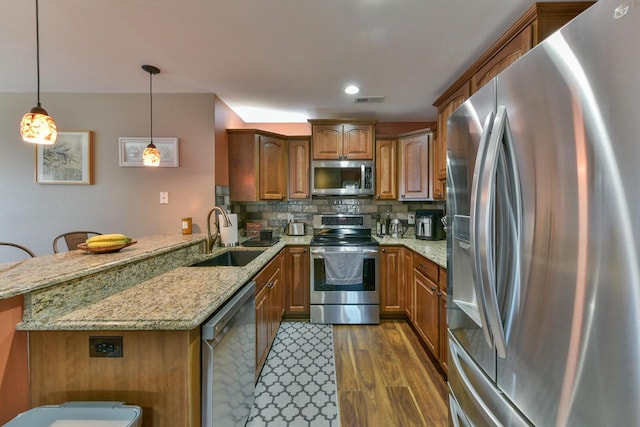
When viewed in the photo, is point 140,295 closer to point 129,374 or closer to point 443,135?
point 129,374

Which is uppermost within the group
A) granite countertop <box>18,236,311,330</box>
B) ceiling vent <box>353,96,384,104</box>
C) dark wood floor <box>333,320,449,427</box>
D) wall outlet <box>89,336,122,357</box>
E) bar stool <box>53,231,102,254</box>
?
ceiling vent <box>353,96,384,104</box>

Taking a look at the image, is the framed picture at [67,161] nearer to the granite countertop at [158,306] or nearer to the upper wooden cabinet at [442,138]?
the granite countertop at [158,306]

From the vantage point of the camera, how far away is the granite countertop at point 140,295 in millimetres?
947

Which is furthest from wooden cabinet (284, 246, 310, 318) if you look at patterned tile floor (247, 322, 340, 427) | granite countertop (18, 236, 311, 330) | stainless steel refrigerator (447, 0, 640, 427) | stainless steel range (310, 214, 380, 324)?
stainless steel refrigerator (447, 0, 640, 427)

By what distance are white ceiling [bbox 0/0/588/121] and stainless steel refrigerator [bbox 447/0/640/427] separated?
111 centimetres

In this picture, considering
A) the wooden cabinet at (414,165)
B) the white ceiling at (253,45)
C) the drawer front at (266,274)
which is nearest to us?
the white ceiling at (253,45)

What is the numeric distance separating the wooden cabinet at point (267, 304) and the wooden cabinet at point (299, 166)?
93 cm

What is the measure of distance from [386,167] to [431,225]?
0.90 m

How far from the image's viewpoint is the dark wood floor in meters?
1.61

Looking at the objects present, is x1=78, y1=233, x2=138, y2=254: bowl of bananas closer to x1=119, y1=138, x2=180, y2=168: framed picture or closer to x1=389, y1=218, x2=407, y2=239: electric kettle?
x1=119, y1=138, x2=180, y2=168: framed picture

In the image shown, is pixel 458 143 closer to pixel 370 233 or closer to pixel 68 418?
pixel 68 418

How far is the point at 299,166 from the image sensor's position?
3244 millimetres

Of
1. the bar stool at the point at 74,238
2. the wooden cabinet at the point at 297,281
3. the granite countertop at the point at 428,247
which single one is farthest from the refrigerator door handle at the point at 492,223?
the bar stool at the point at 74,238

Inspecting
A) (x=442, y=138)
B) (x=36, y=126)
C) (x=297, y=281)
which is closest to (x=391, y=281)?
(x=297, y=281)
